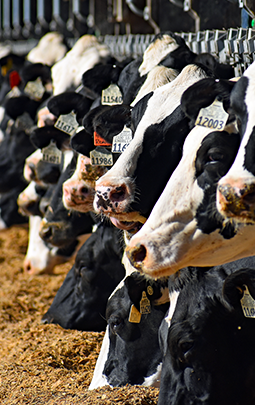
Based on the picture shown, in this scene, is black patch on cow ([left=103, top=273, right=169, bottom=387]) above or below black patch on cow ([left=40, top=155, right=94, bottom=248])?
above

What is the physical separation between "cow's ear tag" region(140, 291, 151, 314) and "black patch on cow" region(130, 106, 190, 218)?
0.46 metres

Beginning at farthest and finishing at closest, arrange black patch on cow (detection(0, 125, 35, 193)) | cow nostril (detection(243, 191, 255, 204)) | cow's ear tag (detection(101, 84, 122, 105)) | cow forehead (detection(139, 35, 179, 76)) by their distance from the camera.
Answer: black patch on cow (detection(0, 125, 35, 193)) → cow's ear tag (detection(101, 84, 122, 105)) → cow forehead (detection(139, 35, 179, 76)) → cow nostril (detection(243, 191, 255, 204))

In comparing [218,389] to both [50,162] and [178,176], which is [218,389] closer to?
[178,176]

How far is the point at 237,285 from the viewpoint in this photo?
2.16m

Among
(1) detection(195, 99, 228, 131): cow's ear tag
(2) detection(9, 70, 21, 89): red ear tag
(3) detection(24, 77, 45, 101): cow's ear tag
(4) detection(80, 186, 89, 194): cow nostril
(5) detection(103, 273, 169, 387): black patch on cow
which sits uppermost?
(1) detection(195, 99, 228, 131): cow's ear tag

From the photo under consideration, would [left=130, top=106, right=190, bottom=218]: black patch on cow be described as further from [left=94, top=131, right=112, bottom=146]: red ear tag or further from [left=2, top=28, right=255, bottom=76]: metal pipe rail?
[left=2, top=28, right=255, bottom=76]: metal pipe rail

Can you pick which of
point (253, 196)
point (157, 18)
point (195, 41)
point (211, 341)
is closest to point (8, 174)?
point (157, 18)

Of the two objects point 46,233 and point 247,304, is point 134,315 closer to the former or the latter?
point 247,304

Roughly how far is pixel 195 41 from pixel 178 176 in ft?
7.43

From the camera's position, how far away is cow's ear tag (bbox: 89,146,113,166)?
3.22m

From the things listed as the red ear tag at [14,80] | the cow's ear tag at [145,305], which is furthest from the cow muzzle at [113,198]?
the red ear tag at [14,80]

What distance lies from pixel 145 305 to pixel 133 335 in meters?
0.25

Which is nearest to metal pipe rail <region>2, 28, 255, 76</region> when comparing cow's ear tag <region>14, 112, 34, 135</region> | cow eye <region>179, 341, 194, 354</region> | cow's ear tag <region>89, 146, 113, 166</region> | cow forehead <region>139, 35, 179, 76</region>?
cow forehead <region>139, 35, 179, 76</region>

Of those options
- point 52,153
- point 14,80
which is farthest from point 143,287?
point 14,80
